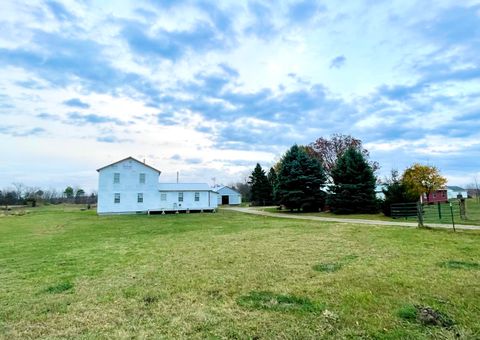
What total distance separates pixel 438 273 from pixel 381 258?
1.63 m

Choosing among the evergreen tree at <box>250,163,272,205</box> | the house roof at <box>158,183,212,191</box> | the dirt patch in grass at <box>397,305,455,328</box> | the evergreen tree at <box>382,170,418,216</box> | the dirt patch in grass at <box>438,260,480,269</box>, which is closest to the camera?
the dirt patch in grass at <box>397,305,455,328</box>

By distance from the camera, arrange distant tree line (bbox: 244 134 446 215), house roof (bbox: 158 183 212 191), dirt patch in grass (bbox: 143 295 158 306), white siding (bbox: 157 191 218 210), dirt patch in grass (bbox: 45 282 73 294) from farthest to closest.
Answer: house roof (bbox: 158 183 212 191) → white siding (bbox: 157 191 218 210) → distant tree line (bbox: 244 134 446 215) → dirt patch in grass (bbox: 45 282 73 294) → dirt patch in grass (bbox: 143 295 158 306)

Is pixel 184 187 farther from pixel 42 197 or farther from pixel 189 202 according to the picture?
pixel 42 197

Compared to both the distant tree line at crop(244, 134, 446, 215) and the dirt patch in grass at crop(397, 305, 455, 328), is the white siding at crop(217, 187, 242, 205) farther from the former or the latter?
the dirt patch in grass at crop(397, 305, 455, 328)

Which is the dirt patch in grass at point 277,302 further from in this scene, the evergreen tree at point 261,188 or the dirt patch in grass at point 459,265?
the evergreen tree at point 261,188

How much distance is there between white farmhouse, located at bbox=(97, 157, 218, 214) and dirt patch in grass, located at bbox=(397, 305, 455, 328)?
3206 cm

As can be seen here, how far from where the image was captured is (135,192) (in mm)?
33156

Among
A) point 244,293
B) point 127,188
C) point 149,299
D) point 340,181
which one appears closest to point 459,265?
point 244,293

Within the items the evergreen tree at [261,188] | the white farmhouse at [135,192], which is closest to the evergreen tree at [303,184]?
the white farmhouse at [135,192]

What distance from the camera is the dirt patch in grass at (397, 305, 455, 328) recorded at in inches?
140

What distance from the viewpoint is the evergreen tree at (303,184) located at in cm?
3225

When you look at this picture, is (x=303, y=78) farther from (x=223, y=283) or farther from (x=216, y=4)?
(x=223, y=283)

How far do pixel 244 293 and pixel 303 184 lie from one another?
28.3 meters

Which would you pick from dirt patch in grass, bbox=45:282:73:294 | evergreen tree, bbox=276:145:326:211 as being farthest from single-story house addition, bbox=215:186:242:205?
dirt patch in grass, bbox=45:282:73:294
